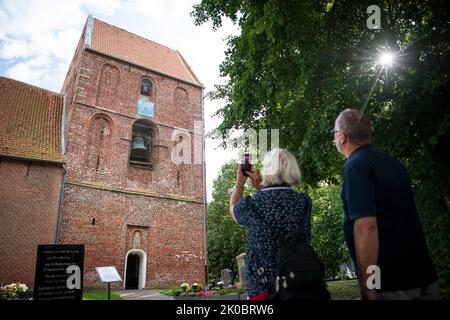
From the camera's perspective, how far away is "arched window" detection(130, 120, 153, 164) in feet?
57.5

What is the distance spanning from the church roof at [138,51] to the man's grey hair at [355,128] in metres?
19.0

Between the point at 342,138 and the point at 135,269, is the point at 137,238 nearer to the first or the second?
the point at 135,269

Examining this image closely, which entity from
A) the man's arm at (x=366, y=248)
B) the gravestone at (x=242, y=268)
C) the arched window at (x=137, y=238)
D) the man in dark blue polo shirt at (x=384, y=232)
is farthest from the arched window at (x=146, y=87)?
the man's arm at (x=366, y=248)

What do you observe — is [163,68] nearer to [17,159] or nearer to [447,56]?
[17,159]

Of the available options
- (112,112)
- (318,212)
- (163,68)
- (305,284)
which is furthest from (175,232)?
(305,284)

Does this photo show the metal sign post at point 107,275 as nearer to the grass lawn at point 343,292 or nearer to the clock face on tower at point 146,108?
the grass lawn at point 343,292

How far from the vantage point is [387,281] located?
1.87m

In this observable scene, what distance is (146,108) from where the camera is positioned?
62.1 ft

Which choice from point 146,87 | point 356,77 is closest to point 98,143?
point 146,87

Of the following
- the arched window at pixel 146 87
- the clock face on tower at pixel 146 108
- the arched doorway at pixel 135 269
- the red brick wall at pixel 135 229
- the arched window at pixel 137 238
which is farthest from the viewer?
the arched window at pixel 146 87

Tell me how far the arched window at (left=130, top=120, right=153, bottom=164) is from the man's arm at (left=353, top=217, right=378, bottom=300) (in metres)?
16.4

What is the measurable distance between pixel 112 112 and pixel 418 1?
14805mm

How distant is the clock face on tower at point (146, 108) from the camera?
18.7 metres

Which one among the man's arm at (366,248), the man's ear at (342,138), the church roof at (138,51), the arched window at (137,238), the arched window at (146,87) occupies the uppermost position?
the church roof at (138,51)
